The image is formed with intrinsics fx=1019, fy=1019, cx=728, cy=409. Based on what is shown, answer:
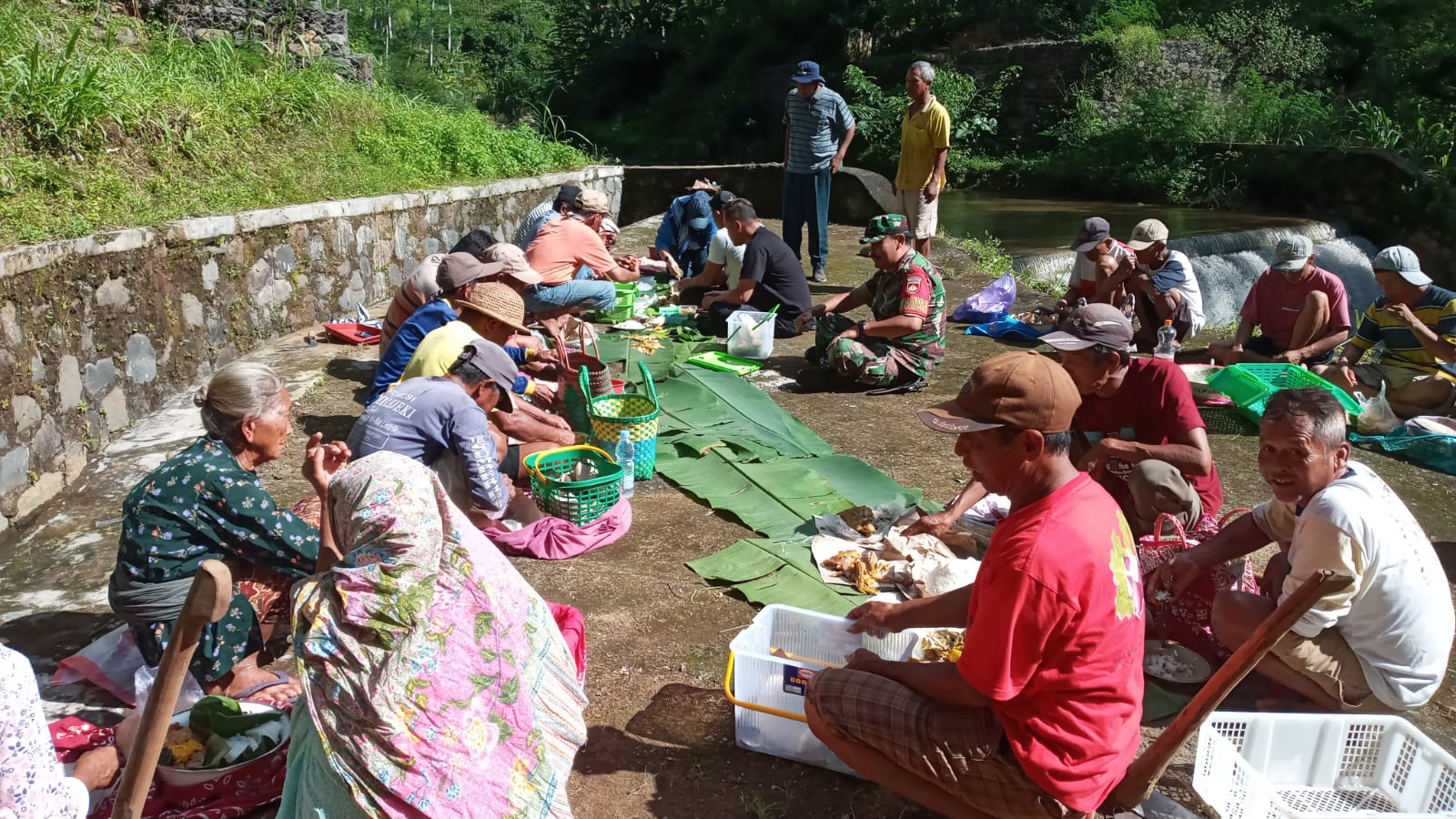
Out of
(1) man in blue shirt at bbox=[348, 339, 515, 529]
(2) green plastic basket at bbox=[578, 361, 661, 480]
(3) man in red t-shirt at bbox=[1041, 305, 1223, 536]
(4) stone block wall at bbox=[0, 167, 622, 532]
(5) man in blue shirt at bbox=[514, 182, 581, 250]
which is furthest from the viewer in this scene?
(5) man in blue shirt at bbox=[514, 182, 581, 250]

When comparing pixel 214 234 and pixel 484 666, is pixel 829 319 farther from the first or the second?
pixel 484 666

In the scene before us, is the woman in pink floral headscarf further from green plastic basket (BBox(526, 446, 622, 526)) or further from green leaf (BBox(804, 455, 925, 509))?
green leaf (BBox(804, 455, 925, 509))

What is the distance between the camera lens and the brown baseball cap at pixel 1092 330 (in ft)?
13.6

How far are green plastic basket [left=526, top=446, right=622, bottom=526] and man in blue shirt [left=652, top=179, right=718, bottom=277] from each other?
4782 millimetres

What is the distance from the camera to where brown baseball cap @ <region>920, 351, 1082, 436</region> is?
2.35 metres

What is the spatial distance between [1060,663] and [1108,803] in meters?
0.64

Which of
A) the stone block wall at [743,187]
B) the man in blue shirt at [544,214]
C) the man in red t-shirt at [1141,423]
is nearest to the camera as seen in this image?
the man in red t-shirt at [1141,423]

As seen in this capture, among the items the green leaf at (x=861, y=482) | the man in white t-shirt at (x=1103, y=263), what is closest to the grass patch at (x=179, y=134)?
the green leaf at (x=861, y=482)

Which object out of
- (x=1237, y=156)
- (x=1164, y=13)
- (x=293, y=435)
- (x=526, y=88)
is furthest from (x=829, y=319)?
(x=526, y=88)

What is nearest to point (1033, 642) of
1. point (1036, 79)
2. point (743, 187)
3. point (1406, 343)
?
point (1406, 343)

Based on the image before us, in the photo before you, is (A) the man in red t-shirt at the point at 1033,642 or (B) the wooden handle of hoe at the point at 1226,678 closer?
(A) the man in red t-shirt at the point at 1033,642

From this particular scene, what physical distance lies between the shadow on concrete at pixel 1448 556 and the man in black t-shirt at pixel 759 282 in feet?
14.2

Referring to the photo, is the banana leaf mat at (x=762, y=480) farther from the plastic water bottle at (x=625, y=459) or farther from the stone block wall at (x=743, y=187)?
the stone block wall at (x=743, y=187)

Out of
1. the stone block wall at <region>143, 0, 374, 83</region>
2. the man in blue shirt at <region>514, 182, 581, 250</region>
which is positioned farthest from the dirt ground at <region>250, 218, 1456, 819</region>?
the stone block wall at <region>143, 0, 374, 83</region>
